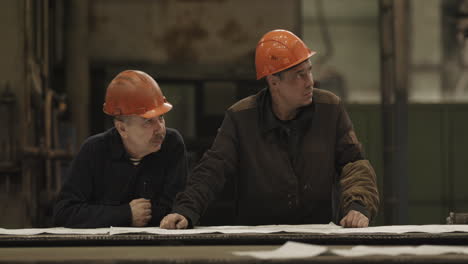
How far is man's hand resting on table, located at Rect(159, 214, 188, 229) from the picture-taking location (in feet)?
8.58

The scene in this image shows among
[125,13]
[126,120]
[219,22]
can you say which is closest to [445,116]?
[219,22]

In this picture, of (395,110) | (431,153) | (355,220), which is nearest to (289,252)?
(355,220)

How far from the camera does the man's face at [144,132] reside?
9.58ft

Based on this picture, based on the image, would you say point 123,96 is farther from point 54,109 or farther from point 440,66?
point 440,66

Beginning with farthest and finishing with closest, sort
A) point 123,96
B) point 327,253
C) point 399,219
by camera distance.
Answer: point 399,219
point 123,96
point 327,253

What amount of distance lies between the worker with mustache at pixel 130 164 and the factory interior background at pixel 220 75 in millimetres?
1912

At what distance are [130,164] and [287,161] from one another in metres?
0.75

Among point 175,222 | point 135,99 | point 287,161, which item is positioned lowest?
point 175,222

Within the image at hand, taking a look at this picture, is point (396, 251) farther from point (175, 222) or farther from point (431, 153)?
point (431, 153)

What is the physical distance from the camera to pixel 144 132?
9.61ft

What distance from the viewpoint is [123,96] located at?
2.93 metres

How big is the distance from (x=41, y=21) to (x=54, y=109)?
2.83 ft

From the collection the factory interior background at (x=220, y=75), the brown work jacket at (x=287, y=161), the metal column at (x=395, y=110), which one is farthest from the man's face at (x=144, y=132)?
the metal column at (x=395, y=110)

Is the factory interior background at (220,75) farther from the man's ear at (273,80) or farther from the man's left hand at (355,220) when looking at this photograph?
the man's left hand at (355,220)
